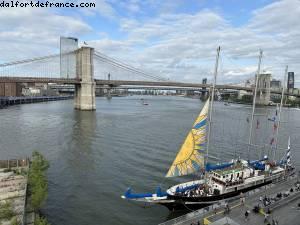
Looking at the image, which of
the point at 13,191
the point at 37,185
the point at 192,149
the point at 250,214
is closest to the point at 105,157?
the point at 13,191

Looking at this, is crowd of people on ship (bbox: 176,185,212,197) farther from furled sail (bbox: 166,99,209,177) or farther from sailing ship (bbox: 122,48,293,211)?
furled sail (bbox: 166,99,209,177)

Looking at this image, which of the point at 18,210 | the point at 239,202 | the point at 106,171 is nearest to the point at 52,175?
the point at 106,171

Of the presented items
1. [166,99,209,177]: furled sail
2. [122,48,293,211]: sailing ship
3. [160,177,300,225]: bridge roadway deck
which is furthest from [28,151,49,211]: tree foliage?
[166,99,209,177]: furled sail

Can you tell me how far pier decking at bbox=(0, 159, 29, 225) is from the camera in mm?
18258

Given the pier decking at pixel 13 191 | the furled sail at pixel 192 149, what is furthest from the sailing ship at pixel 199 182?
the pier decking at pixel 13 191

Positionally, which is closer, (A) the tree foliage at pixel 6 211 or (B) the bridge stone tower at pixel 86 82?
(A) the tree foliage at pixel 6 211

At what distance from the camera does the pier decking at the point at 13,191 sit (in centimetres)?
1826

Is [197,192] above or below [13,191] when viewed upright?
below

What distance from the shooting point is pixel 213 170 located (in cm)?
2808

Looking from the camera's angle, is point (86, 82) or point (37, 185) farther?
point (86, 82)

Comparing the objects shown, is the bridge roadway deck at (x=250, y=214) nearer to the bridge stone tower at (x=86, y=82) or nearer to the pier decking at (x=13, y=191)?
the pier decking at (x=13, y=191)

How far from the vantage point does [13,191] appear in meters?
22.5

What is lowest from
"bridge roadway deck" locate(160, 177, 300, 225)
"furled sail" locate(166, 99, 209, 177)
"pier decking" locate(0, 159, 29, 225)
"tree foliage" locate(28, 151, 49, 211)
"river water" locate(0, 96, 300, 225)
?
"river water" locate(0, 96, 300, 225)

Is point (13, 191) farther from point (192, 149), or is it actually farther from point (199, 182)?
point (199, 182)
